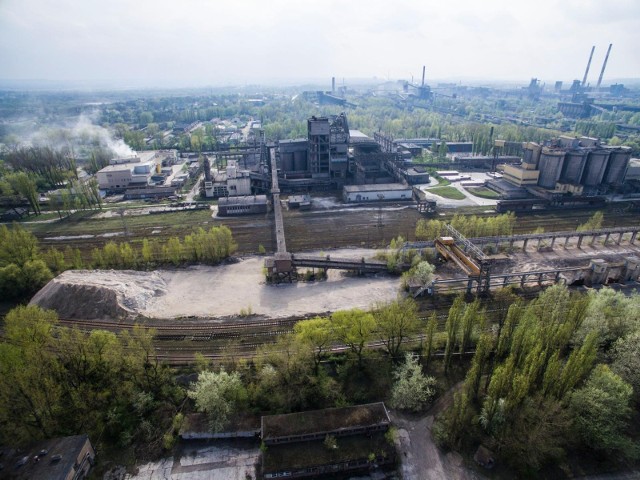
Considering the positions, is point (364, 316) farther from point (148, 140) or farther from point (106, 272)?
point (148, 140)

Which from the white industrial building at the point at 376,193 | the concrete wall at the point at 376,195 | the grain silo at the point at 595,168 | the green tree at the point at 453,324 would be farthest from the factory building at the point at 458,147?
the green tree at the point at 453,324

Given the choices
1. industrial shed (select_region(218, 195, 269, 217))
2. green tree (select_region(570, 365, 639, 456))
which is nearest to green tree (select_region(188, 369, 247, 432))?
green tree (select_region(570, 365, 639, 456))

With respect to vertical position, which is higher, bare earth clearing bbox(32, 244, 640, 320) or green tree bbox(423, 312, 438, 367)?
green tree bbox(423, 312, 438, 367)

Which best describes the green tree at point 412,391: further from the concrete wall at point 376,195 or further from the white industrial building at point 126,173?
the white industrial building at point 126,173

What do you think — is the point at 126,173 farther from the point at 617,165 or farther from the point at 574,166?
the point at 617,165

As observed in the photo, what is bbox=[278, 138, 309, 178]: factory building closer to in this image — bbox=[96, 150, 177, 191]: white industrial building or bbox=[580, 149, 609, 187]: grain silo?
bbox=[96, 150, 177, 191]: white industrial building
